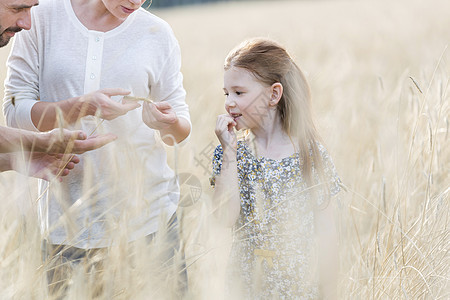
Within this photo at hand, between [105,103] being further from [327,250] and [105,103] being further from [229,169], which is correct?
[327,250]

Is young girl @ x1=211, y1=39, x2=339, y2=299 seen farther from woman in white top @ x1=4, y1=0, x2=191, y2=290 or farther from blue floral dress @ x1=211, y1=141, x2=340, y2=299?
woman in white top @ x1=4, y1=0, x2=191, y2=290

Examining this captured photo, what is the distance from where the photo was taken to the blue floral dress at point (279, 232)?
148 centimetres

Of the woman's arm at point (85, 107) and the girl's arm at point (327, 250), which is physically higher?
the woman's arm at point (85, 107)

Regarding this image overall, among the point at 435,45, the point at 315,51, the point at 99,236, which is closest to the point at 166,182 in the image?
the point at 99,236

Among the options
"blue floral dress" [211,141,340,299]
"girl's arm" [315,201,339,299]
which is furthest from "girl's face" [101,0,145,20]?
"girl's arm" [315,201,339,299]

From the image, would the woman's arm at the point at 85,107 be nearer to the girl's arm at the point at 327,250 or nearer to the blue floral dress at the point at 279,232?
the blue floral dress at the point at 279,232

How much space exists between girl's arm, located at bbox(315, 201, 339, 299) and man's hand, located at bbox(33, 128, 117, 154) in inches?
23.2

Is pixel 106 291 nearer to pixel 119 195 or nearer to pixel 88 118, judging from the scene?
pixel 119 195

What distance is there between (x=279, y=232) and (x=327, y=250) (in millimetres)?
134

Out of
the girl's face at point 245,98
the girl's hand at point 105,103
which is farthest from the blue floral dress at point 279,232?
the girl's hand at point 105,103

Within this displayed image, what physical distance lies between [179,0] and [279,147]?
57.3 m

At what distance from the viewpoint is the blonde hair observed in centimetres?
150

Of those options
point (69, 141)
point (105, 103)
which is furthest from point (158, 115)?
point (69, 141)

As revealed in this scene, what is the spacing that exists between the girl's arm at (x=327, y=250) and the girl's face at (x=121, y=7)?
0.73 meters
